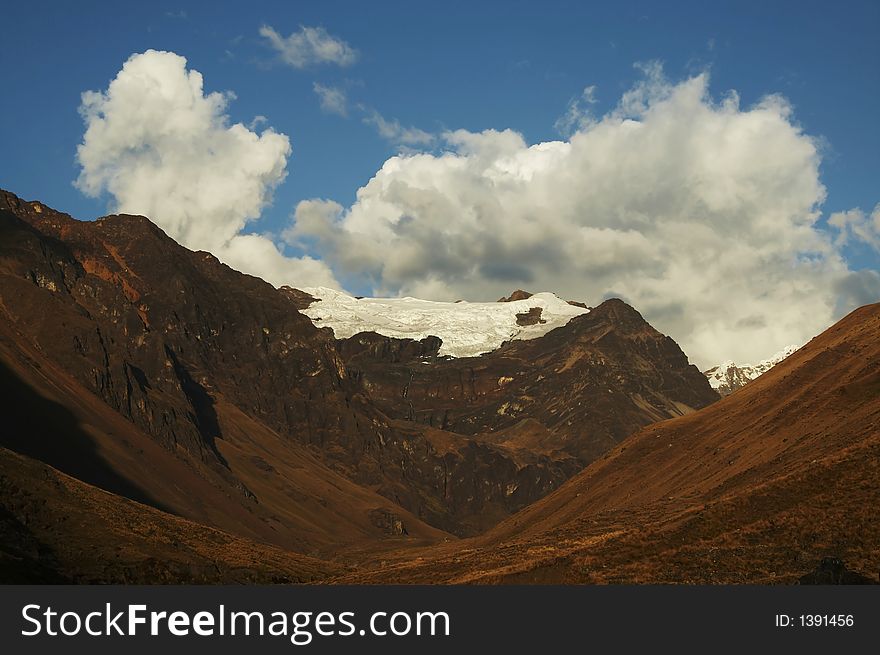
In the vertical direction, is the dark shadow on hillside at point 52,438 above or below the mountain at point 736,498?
above

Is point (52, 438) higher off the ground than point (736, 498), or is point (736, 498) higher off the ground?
point (52, 438)

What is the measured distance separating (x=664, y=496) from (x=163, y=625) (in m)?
82.8

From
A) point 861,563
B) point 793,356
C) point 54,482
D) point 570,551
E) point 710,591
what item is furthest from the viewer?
point 793,356

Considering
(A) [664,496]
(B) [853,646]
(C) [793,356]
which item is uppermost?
(C) [793,356]

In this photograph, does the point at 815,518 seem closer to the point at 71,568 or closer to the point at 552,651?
the point at 552,651

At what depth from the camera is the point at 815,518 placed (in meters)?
60.2

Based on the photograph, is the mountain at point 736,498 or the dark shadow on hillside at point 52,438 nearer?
the mountain at point 736,498

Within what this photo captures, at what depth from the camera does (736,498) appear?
67188 millimetres

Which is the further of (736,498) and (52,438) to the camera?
(52,438)

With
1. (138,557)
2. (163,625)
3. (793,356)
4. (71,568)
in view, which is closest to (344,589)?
(163,625)

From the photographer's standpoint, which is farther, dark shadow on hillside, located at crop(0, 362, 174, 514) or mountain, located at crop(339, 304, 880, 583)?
dark shadow on hillside, located at crop(0, 362, 174, 514)

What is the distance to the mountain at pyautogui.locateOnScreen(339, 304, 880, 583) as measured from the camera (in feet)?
190

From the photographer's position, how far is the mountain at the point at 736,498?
57.9 m

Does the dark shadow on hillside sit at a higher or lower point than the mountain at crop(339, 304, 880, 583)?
higher
